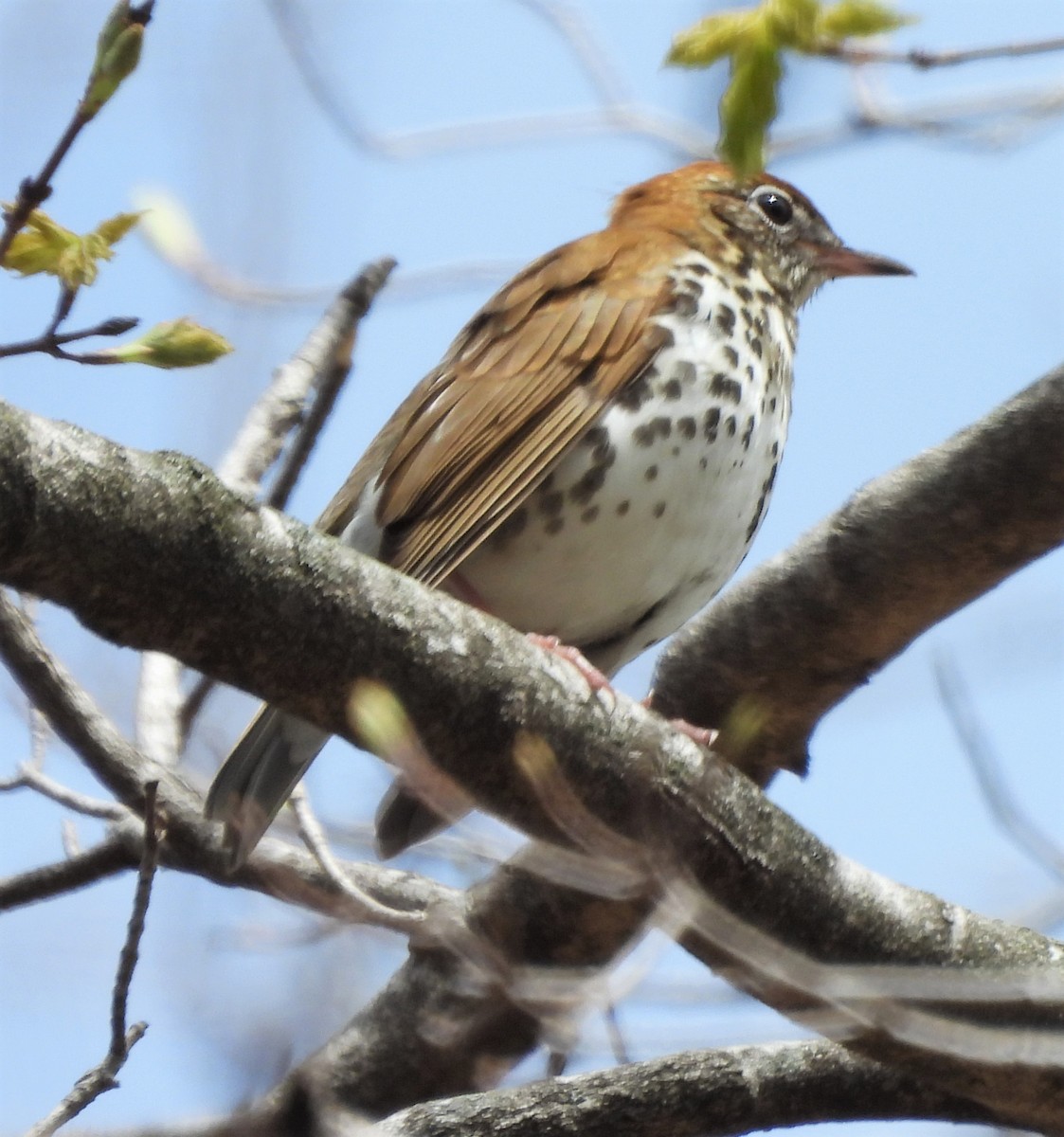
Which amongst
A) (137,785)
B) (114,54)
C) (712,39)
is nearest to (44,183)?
(114,54)

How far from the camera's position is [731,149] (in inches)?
83.4

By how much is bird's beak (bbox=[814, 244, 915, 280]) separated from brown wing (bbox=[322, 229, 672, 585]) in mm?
913

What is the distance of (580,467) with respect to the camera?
438 centimetres

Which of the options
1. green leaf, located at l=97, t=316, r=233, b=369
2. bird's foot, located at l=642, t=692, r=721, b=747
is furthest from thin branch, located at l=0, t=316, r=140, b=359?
bird's foot, located at l=642, t=692, r=721, b=747

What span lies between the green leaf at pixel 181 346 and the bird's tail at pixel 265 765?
1586mm

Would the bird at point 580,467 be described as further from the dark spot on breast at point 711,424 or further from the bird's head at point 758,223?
the bird's head at point 758,223

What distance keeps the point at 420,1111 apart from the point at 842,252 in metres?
3.49

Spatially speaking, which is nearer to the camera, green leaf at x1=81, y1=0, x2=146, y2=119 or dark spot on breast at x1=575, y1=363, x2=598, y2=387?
green leaf at x1=81, y1=0, x2=146, y2=119

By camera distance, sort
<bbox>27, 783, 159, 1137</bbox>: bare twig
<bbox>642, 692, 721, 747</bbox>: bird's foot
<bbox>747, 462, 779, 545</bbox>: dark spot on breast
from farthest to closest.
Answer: <bbox>747, 462, 779, 545</bbox>: dark spot on breast < <bbox>642, 692, 721, 747</bbox>: bird's foot < <bbox>27, 783, 159, 1137</bbox>: bare twig

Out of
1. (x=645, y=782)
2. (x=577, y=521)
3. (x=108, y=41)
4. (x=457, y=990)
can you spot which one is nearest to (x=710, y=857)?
(x=645, y=782)

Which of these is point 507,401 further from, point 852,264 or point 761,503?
point 852,264

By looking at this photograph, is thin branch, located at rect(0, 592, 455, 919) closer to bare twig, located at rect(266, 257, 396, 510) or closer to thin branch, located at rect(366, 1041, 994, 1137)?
thin branch, located at rect(366, 1041, 994, 1137)

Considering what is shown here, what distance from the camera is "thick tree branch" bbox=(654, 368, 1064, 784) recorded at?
3215mm

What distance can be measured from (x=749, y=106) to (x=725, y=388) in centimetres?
235
